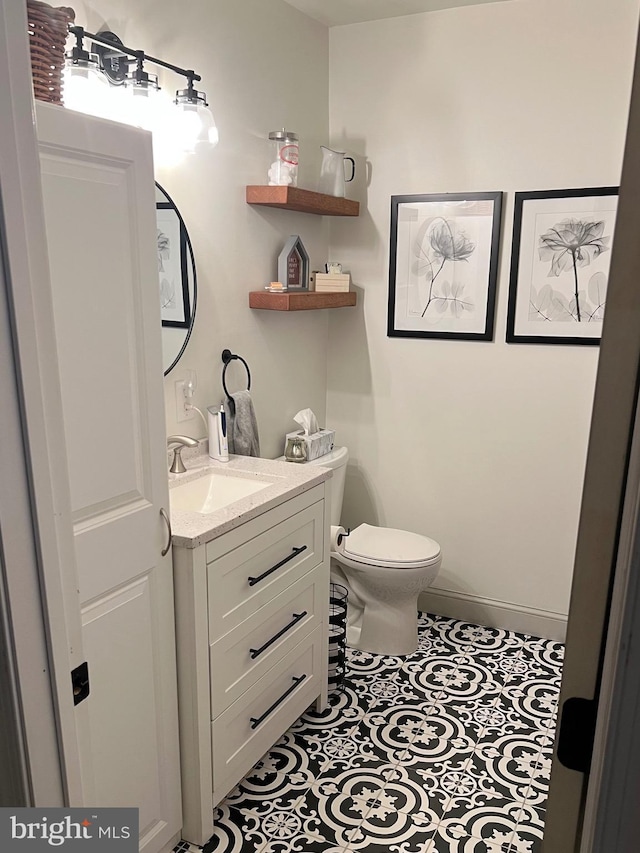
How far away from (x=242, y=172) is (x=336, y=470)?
130cm

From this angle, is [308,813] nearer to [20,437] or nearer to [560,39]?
[20,437]

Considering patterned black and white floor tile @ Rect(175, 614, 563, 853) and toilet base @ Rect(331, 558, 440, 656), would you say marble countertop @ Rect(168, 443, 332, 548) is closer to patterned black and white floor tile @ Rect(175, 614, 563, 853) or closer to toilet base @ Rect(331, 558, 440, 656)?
toilet base @ Rect(331, 558, 440, 656)

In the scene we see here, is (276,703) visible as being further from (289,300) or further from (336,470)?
(289,300)

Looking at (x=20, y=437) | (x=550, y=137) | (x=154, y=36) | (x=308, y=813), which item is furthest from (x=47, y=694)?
(x=550, y=137)

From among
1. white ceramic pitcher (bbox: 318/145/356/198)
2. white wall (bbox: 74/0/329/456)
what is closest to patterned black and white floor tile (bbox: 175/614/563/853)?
white wall (bbox: 74/0/329/456)

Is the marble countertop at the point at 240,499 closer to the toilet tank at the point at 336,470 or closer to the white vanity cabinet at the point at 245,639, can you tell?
the white vanity cabinet at the point at 245,639

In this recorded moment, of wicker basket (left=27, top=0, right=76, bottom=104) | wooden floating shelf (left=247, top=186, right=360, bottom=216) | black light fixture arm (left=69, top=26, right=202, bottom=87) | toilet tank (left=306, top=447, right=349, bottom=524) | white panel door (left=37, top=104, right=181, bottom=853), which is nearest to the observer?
wicker basket (left=27, top=0, right=76, bottom=104)

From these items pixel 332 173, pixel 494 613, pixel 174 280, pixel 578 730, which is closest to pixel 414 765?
pixel 494 613

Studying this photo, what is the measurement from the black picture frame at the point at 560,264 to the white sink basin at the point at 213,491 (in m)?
1.36

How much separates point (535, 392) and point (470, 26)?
1.50 meters

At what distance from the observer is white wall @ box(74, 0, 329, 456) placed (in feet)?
7.41

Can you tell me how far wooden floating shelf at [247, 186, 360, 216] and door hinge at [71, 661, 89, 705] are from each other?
193cm

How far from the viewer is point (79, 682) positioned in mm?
1137

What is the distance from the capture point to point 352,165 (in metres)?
3.16
